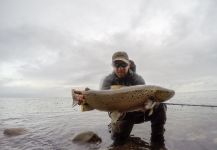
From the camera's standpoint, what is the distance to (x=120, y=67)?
684 centimetres

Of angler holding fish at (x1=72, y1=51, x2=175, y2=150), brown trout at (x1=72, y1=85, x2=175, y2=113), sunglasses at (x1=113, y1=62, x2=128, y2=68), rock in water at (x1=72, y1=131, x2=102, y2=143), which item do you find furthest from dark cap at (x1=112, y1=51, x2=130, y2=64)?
rock in water at (x1=72, y1=131, x2=102, y2=143)

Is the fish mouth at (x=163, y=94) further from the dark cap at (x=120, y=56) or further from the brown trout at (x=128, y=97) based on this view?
the dark cap at (x=120, y=56)

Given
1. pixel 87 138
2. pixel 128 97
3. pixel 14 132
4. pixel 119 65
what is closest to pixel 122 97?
pixel 128 97

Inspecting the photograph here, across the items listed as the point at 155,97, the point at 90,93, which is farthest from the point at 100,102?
the point at 155,97

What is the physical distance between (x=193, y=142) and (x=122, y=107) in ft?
8.94

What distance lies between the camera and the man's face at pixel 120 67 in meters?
6.74

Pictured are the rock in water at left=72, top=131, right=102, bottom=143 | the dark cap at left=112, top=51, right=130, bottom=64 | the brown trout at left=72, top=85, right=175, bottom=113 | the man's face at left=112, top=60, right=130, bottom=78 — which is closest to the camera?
the brown trout at left=72, top=85, right=175, bottom=113

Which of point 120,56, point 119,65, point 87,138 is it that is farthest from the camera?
point 87,138

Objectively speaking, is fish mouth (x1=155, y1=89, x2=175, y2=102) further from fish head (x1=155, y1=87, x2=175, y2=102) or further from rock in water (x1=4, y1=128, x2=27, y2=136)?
rock in water (x1=4, y1=128, x2=27, y2=136)

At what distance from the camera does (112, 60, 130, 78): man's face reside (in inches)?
265

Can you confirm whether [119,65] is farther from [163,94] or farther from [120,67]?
[163,94]

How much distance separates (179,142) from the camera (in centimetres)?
705

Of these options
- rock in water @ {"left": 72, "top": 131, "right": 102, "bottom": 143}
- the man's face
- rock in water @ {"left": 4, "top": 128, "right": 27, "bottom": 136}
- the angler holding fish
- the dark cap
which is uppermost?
the dark cap

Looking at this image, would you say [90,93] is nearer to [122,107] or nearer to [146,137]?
[122,107]
